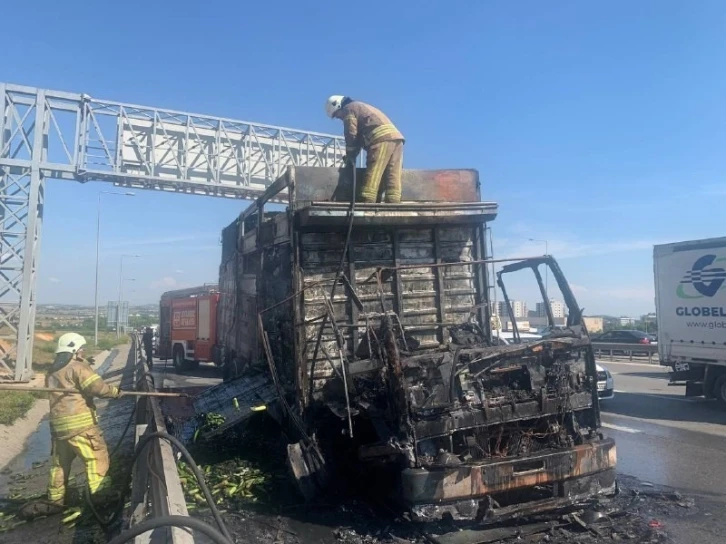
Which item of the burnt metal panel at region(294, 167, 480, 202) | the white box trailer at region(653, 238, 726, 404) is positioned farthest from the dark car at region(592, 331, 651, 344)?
the burnt metal panel at region(294, 167, 480, 202)

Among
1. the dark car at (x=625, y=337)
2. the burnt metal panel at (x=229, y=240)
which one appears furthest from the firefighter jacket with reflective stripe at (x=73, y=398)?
the dark car at (x=625, y=337)

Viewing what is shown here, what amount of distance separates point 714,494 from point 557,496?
2.30 m

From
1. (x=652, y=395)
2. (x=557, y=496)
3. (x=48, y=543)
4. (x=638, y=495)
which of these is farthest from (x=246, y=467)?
(x=652, y=395)

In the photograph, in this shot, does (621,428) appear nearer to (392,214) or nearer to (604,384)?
(604,384)

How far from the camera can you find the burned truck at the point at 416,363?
184 inches

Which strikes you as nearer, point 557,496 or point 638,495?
point 557,496

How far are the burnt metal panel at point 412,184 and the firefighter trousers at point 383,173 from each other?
0.15 meters

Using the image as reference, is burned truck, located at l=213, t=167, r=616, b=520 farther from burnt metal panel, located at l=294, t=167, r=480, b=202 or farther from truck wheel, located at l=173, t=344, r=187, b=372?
truck wheel, located at l=173, t=344, r=187, b=372

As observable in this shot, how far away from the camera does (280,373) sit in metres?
7.11

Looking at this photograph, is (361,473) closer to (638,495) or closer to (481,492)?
(481,492)

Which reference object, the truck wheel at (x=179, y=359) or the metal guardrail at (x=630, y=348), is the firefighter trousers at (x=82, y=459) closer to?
the truck wheel at (x=179, y=359)

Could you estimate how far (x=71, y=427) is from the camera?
5.61 metres

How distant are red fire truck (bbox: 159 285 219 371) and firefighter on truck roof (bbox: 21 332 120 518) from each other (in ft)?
34.5

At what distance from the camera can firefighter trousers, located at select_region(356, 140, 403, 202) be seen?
691cm
